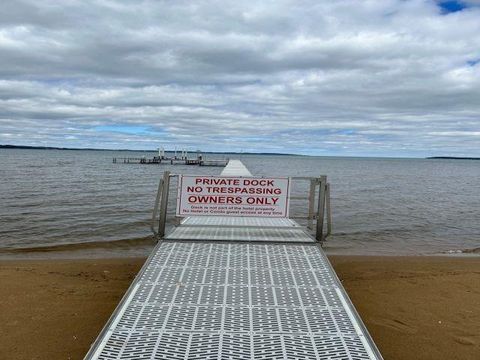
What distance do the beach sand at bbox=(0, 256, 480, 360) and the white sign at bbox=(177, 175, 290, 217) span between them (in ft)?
5.75

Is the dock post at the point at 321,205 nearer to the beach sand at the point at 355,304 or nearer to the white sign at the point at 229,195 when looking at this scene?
the white sign at the point at 229,195

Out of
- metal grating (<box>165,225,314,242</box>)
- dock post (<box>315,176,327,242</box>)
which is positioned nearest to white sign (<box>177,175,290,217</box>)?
metal grating (<box>165,225,314,242</box>)

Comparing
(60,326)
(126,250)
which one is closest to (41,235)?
(126,250)

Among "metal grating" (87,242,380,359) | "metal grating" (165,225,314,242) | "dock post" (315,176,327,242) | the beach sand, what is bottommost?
the beach sand

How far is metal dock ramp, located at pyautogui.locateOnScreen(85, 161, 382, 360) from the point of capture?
3.81 metres

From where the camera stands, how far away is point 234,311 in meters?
4.53

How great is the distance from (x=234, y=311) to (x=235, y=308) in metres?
0.07

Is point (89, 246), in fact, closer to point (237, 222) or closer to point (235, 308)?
point (237, 222)

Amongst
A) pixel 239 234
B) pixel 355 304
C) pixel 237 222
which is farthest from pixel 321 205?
pixel 237 222

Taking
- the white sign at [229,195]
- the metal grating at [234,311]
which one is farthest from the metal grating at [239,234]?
the metal grating at [234,311]

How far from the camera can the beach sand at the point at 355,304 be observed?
4988mm

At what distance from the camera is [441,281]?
304 inches

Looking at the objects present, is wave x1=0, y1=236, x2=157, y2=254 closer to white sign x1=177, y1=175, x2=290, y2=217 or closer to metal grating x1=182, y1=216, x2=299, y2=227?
metal grating x1=182, y1=216, x2=299, y2=227

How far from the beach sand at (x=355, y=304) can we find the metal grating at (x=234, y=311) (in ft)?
3.08
